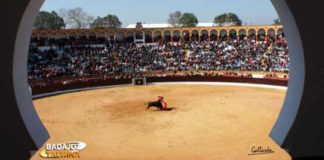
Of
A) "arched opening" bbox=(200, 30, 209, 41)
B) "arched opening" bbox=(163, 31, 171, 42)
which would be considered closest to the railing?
"arched opening" bbox=(200, 30, 209, 41)

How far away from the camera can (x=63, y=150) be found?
43.7ft

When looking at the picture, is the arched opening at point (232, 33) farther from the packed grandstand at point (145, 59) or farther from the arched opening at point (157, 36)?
the arched opening at point (157, 36)

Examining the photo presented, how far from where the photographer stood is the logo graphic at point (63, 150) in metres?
12.2

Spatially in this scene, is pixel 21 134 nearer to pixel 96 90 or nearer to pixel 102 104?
pixel 102 104

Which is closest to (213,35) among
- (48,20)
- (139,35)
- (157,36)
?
(157,36)

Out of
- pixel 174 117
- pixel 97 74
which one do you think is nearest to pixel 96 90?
pixel 97 74

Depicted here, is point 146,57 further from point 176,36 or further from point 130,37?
point 176,36

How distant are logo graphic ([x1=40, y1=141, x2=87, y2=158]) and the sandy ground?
10.8 inches

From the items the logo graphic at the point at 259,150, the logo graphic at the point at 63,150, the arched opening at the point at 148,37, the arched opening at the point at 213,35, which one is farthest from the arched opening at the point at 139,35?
the logo graphic at the point at 259,150

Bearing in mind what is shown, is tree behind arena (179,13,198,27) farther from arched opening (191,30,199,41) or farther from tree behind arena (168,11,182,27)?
arched opening (191,30,199,41)

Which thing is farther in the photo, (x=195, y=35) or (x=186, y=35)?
(x=186, y=35)

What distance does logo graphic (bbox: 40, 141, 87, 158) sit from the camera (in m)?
12.2

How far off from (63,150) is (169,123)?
21.9ft

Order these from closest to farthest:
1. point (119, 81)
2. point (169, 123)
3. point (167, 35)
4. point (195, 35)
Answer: point (169, 123), point (119, 81), point (195, 35), point (167, 35)
